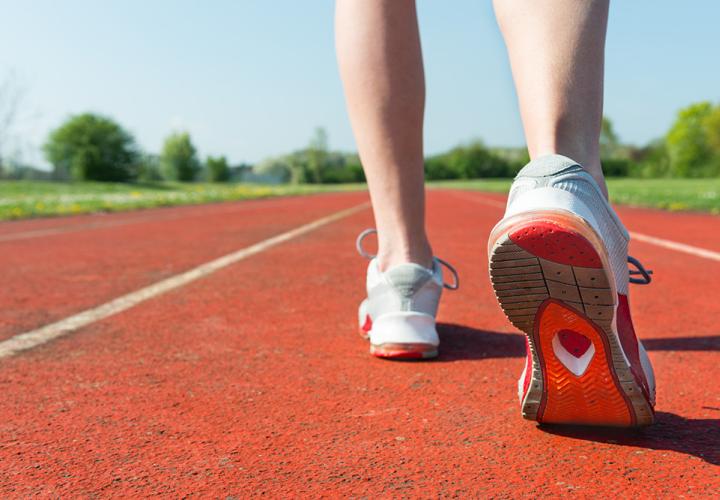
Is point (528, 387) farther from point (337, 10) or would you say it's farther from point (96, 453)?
A: point (337, 10)

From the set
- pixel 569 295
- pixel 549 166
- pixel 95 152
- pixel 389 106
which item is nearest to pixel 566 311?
pixel 569 295

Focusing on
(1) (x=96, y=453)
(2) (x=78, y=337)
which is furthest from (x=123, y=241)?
(1) (x=96, y=453)

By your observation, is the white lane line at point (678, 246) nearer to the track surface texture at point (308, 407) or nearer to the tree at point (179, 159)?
the track surface texture at point (308, 407)

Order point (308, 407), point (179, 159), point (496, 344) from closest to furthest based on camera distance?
1. point (308, 407)
2. point (496, 344)
3. point (179, 159)

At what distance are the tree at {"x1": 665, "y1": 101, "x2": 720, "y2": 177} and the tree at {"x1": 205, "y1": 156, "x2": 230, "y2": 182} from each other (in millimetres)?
50085

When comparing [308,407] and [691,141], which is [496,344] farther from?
[691,141]

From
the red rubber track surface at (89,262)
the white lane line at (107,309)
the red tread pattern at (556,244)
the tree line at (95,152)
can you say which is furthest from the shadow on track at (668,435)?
the tree line at (95,152)

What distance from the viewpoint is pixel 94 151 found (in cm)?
5203

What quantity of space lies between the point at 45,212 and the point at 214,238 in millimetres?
6540

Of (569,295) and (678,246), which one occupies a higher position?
(569,295)

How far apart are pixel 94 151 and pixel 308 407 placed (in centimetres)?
5498

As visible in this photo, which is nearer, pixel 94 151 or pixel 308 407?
pixel 308 407

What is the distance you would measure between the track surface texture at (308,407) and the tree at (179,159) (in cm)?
7786

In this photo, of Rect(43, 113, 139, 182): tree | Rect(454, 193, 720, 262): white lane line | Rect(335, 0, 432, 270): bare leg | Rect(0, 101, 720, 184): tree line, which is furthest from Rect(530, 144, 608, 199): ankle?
Rect(0, 101, 720, 184): tree line
